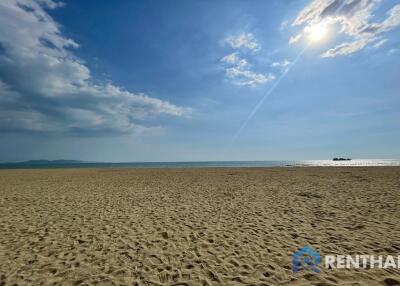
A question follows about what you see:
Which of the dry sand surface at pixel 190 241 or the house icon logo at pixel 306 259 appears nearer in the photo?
the dry sand surface at pixel 190 241

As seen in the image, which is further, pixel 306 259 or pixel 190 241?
pixel 190 241

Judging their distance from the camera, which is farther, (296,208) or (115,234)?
(296,208)

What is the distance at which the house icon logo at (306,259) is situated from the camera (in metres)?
4.47

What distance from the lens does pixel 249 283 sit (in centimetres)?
398

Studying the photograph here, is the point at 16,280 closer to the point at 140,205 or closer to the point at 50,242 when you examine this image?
the point at 50,242

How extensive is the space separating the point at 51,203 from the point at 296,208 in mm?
13245

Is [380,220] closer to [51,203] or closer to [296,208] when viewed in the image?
[296,208]

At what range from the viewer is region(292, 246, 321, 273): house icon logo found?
4.47 m

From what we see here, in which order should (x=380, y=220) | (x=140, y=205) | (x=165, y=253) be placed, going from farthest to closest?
(x=140, y=205), (x=380, y=220), (x=165, y=253)

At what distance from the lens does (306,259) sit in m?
4.83

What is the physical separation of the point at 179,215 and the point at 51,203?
25.9 ft

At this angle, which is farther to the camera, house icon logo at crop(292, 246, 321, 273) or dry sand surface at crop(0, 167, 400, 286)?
house icon logo at crop(292, 246, 321, 273)

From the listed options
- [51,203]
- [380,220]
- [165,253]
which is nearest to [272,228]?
[165,253]

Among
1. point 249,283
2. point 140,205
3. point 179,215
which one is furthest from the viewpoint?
point 140,205
